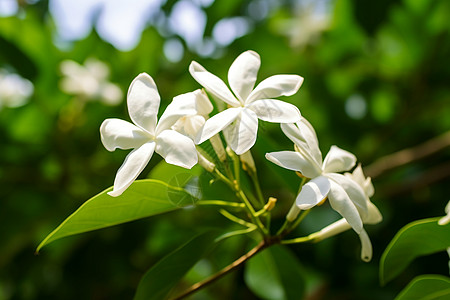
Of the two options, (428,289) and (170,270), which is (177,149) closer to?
(170,270)

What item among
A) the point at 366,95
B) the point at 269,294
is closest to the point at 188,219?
the point at 269,294

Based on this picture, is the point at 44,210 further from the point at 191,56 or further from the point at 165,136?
the point at 165,136

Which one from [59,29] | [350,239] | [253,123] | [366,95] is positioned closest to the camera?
[253,123]

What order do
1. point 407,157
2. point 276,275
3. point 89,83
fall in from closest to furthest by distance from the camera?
point 276,275
point 407,157
point 89,83

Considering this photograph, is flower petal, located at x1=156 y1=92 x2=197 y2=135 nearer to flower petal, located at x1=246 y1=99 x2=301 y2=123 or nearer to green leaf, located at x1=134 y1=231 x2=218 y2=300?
flower petal, located at x1=246 y1=99 x2=301 y2=123

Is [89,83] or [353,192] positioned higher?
[353,192]

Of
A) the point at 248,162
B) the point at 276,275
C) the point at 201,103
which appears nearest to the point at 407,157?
the point at 276,275

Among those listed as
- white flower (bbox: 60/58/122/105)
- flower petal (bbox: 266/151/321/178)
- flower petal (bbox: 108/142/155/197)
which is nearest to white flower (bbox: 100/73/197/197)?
flower petal (bbox: 108/142/155/197)
